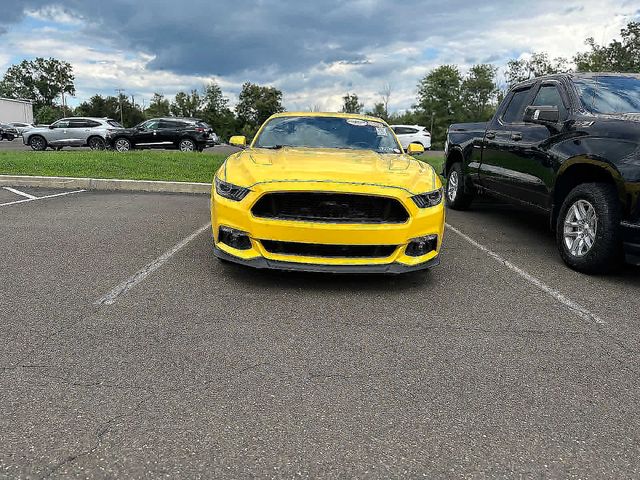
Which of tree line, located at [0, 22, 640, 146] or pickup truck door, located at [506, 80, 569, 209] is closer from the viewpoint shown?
pickup truck door, located at [506, 80, 569, 209]

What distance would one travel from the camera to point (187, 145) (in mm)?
23125

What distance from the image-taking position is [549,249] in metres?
6.19

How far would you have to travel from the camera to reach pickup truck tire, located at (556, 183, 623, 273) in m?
4.72

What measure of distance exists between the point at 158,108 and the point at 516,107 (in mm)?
95202

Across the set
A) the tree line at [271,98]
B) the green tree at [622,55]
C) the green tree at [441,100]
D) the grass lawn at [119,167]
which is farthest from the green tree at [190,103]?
the grass lawn at [119,167]

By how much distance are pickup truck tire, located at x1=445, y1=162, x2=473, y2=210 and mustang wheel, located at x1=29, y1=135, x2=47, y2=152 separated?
2209 cm

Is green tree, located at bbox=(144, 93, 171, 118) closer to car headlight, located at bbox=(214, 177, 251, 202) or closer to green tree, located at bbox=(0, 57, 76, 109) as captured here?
green tree, located at bbox=(0, 57, 76, 109)

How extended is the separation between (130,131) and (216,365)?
2189 cm

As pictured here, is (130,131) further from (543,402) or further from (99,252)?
(543,402)

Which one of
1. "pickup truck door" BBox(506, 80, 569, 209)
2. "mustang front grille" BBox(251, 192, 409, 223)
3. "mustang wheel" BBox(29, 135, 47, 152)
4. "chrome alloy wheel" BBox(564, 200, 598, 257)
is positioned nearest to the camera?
"mustang front grille" BBox(251, 192, 409, 223)

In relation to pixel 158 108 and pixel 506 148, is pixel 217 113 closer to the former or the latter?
pixel 158 108

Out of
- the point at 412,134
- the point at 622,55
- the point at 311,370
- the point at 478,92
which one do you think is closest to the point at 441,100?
the point at 478,92

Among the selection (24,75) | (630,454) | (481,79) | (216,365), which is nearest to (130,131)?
(216,365)

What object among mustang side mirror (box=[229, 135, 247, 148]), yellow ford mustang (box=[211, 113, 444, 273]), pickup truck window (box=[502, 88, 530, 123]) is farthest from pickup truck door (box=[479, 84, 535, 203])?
mustang side mirror (box=[229, 135, 247, 148])
